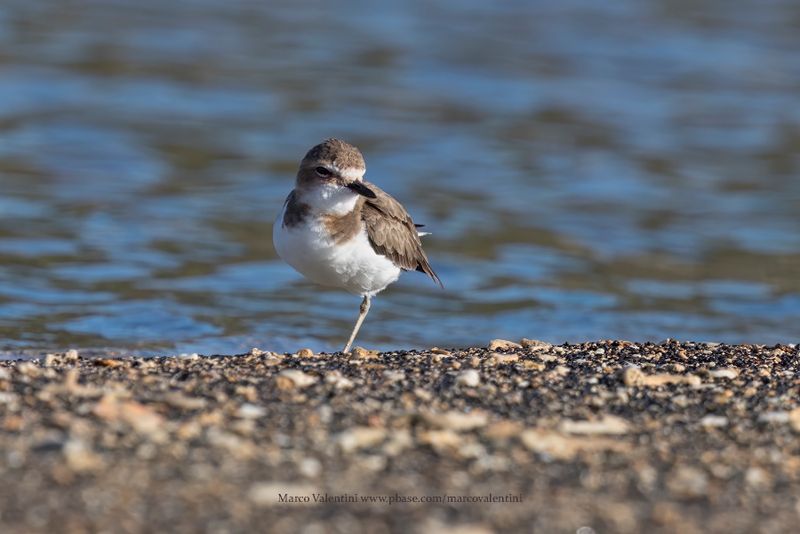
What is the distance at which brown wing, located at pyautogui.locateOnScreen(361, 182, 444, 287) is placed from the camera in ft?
22.2

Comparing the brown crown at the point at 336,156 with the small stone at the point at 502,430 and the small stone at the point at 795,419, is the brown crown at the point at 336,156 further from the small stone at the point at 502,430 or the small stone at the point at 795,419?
the small stone at the point at 795,419

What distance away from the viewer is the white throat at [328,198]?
6.46m

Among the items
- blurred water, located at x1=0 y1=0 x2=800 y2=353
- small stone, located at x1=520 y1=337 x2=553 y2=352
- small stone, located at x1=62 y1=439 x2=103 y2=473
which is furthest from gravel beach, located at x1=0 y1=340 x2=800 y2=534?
blurred water, located at x1=0 y1=0 x2=800 y2=353

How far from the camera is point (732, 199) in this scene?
1237cm

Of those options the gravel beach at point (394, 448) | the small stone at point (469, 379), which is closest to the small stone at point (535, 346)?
the gravel beach at point (394, 448)

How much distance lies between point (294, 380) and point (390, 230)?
199 centimetres

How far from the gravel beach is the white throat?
107 centimetres

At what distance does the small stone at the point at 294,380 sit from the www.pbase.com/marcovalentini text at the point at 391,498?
3.95 feet

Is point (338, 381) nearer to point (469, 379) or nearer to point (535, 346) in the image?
point (469, 379)

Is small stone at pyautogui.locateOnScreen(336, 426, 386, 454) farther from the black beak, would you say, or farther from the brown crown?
the brown crown

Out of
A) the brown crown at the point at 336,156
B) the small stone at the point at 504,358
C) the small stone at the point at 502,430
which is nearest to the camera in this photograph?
the small stone at the point at 502,430

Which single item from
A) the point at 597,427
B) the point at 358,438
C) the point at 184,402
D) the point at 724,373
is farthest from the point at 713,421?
the point at 184,402

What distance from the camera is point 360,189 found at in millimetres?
6520

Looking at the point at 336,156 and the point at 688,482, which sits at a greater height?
the point at 336,156
